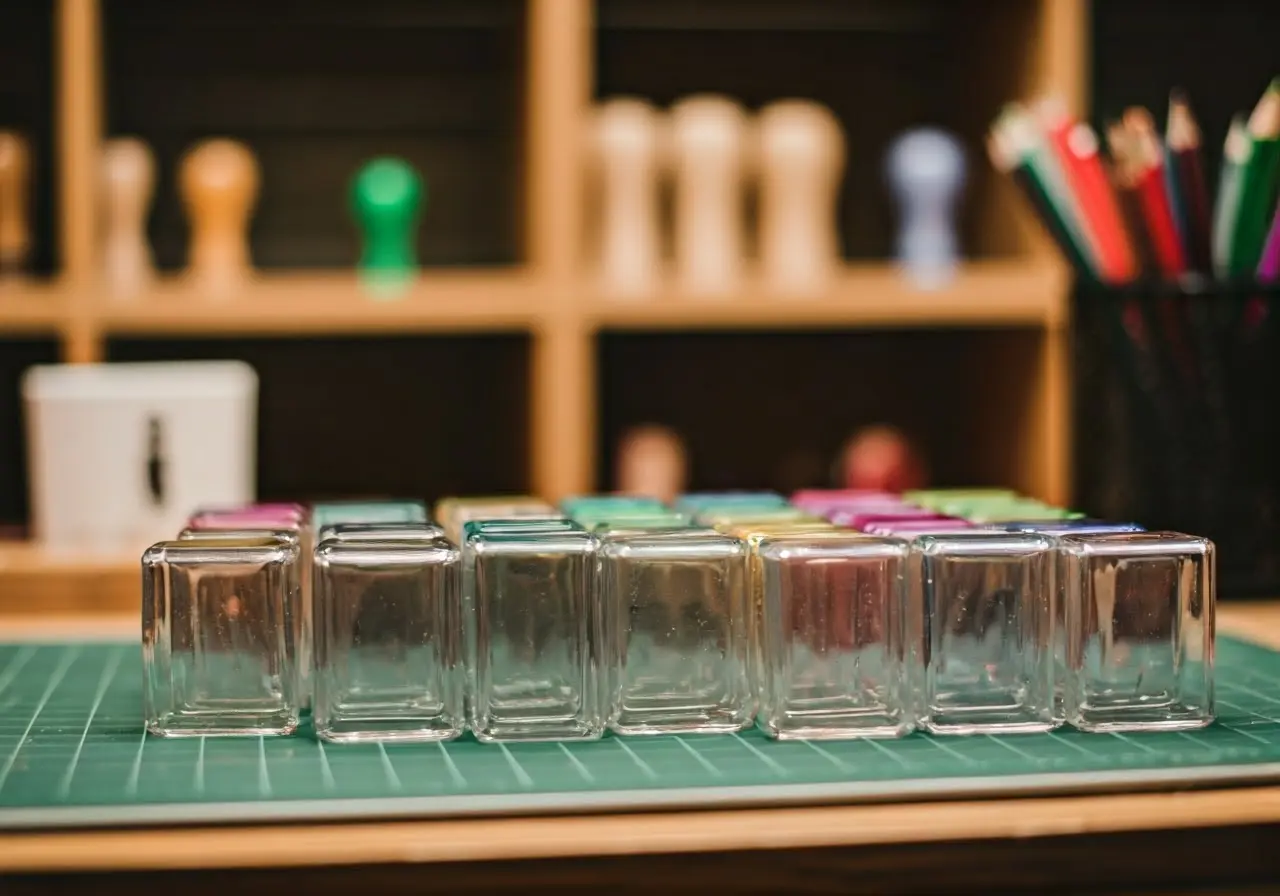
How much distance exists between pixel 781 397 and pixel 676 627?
1.42 metres

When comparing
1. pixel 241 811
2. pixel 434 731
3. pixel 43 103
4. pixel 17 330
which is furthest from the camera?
pixel 43 103

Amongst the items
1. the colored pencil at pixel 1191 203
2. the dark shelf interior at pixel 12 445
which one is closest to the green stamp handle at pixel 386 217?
the dark shelf interior at pixel 12 445

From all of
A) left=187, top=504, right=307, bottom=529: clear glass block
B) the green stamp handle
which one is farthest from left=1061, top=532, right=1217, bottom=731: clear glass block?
the green stamp handle

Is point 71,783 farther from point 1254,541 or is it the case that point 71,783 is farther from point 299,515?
point 1254,541

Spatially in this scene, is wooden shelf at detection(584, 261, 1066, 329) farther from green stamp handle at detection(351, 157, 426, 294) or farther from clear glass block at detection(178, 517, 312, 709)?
clear glass block at detection(178, 517, 312, 709)

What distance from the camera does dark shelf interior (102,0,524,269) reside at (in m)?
2.03

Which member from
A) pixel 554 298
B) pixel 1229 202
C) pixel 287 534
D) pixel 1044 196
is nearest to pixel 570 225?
pixel 554 298

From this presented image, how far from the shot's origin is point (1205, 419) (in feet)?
3.68

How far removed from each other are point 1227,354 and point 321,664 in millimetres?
659

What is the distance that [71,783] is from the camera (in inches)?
26.8

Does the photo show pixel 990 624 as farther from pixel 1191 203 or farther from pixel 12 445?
pixel 12 445

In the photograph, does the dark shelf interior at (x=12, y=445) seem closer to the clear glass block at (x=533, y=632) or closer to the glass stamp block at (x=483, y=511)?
the glass stamp block at (x=483, y=511)

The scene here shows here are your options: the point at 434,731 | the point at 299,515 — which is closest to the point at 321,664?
the point at 434,731

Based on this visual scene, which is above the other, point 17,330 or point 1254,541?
point 17,330
